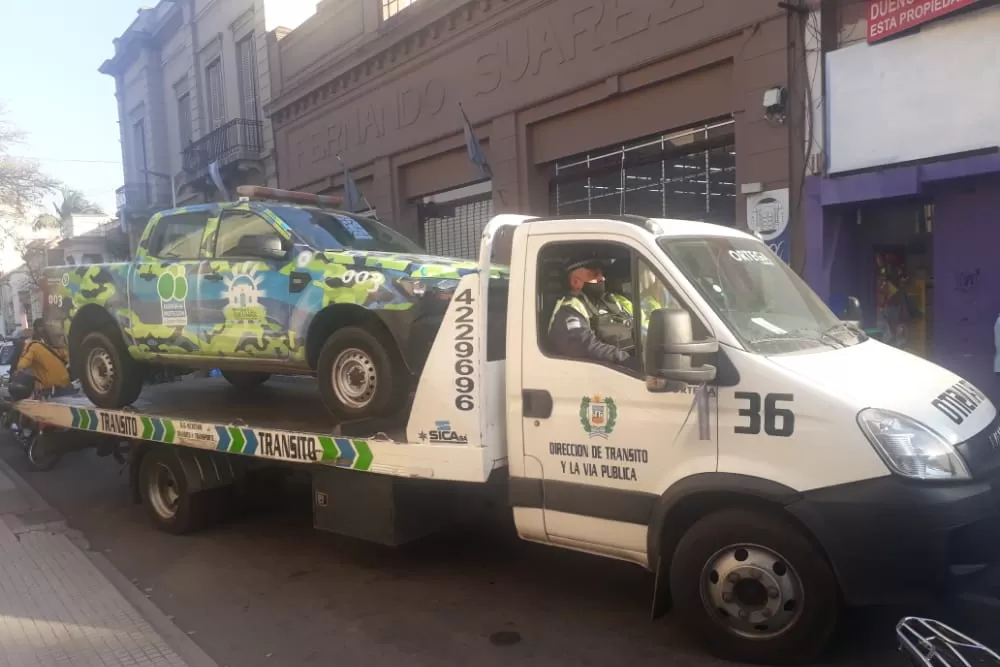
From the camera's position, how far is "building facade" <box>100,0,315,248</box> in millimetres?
20375

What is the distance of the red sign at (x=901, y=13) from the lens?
311 inches

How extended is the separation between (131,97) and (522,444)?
30.0 meters

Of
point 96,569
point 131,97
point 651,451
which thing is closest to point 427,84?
point 96,569

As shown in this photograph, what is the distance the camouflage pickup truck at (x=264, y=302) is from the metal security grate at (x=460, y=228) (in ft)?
22.9

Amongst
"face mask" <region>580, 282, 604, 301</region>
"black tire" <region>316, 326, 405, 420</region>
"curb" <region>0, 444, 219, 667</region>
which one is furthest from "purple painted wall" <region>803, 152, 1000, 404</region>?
"curb" <region>0, 444, 219, 667</region>

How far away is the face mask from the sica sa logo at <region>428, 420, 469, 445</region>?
3.60 feet

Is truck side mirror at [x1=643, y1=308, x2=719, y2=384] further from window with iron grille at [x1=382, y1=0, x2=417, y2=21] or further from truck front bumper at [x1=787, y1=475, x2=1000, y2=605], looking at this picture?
window with iron grille at [x1=382, y1=0, x2=417, y2=21]

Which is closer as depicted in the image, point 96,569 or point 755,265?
point 755,265

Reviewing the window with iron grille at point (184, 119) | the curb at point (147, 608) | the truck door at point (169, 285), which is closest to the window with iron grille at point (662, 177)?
the truck door at point (169, 285)

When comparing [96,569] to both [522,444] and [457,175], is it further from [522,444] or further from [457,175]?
[457,175]

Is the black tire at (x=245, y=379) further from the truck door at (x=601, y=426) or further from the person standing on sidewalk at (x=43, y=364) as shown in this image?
the truck door at (x=601, y=426)

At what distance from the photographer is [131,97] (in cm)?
2931

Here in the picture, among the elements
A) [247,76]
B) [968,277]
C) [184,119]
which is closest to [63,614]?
[968,277]

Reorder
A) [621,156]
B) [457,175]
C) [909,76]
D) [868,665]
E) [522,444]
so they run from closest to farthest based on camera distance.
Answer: [868,665] < [522,444] < [909,76] < [621,156] < [457,175]
